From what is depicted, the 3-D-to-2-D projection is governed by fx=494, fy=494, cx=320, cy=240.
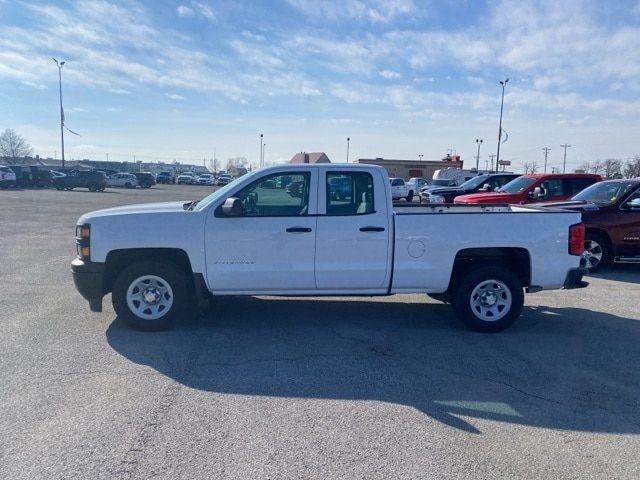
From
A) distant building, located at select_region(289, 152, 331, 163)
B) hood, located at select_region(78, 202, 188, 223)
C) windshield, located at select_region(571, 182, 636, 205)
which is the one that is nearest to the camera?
hood, located at select_region(78, 202, 188, 223)

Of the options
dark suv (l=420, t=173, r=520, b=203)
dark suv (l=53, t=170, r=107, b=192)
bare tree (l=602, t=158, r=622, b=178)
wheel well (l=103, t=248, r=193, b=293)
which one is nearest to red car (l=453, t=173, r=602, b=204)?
dark suv (l=420, t=173, r=520, b=203)

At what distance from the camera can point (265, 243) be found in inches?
220

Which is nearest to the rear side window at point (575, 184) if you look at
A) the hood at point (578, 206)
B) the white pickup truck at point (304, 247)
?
the hood at point (578, 206)

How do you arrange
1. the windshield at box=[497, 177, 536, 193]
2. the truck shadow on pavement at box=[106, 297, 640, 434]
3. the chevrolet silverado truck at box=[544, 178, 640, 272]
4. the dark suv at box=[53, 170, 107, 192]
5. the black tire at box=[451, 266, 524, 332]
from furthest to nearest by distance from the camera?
1. the dark suv at box=[53, 170, 107, 192]
2. the windshield at box=[497, 177, 536, 193]
3. the chevrolet silverado truck at box=[544, 178, 640, 272]
4. the black tire at box=[451, 266, 524, 332]
5. the truck shadow on pavement at box=[106, 297, 640, 434]

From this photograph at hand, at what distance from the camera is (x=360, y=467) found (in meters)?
3.16

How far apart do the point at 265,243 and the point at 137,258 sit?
151 cm

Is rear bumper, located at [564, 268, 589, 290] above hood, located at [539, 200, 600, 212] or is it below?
below

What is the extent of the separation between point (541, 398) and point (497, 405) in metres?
0.45

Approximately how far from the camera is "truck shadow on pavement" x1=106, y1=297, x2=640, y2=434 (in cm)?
407

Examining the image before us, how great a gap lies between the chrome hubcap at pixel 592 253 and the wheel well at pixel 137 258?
789 centimetres

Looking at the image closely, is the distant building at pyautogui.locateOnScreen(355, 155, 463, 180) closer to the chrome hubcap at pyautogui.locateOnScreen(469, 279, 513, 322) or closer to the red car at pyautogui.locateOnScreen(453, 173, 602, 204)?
the red car at pyautogui.locateOnScreen(453, 173, 602, 204)

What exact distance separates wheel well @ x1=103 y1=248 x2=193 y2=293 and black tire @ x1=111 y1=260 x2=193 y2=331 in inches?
2.9

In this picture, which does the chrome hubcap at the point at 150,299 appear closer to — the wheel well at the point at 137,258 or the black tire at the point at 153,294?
the black tire at the point at 153,294

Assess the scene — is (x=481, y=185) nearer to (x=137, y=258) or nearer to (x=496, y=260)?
(x=496, y=260)
